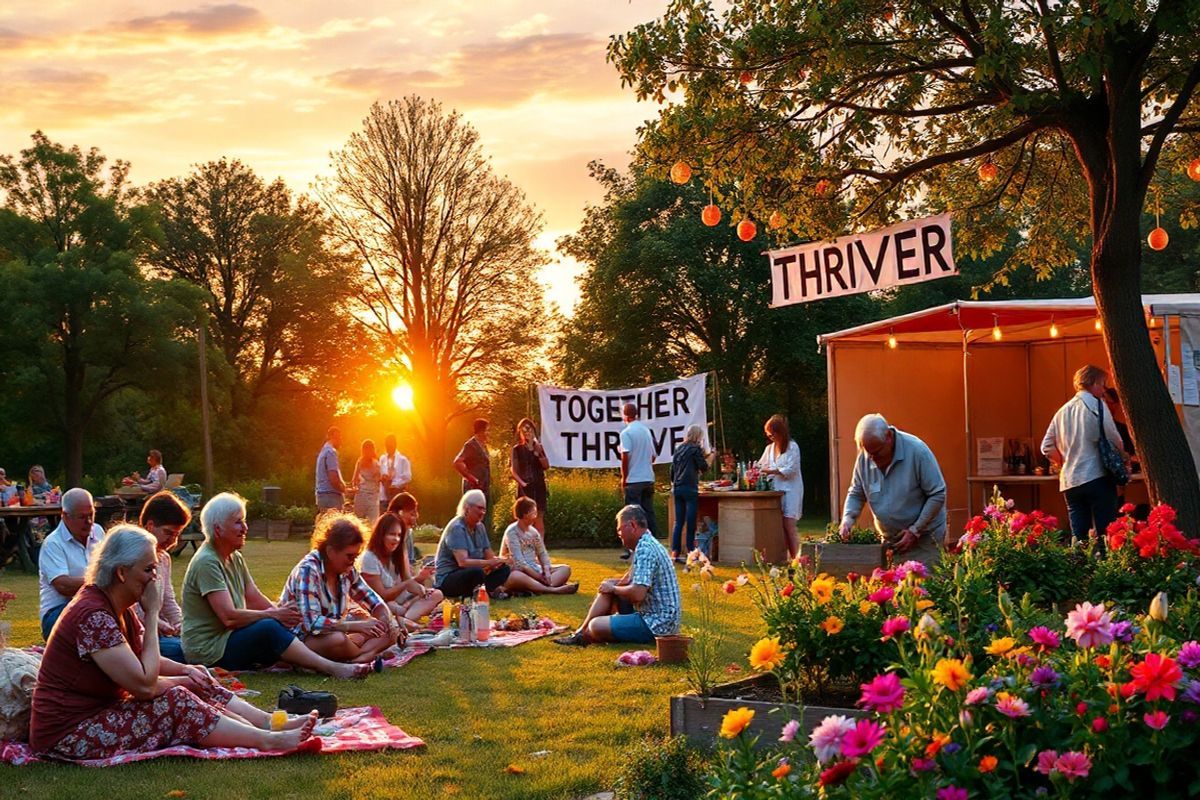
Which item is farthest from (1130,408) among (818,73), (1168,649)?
(1168,649)

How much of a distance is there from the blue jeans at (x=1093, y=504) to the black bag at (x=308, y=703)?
6394 millimetres

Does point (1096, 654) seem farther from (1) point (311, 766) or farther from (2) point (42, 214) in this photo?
(2) point (42, 214)

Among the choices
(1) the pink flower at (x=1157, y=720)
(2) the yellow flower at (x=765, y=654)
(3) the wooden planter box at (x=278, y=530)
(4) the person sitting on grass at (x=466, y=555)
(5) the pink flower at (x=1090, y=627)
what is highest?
(5) the pink flower at (x=1090, y=627)

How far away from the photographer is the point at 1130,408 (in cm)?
877

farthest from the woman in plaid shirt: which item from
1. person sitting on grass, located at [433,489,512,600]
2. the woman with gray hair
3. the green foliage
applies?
the woman with gray hair

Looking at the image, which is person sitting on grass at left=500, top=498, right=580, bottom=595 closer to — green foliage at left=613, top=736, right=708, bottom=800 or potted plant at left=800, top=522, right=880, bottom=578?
potted plant at left=800, top=522, right=880, bottom=578

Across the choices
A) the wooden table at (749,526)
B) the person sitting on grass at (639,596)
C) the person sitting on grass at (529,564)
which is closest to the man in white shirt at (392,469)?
the wooden table at (749,526)

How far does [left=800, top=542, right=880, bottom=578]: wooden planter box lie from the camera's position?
955cm

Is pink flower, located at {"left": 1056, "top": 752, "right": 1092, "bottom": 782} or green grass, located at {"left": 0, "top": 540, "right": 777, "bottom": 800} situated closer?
pink flower, located at {"left": 1056, "top": 752, "right": 1092, "bottom": 782}

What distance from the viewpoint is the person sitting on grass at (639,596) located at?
9148 millimetres

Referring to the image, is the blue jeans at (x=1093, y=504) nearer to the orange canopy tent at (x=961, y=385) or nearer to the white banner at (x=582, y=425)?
the orange canopy tent at (x=961, y=385)

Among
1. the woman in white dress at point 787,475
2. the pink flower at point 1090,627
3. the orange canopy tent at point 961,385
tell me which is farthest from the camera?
the orange canopy tent at point 961,385

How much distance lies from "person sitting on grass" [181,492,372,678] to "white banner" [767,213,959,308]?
4295 millimetres

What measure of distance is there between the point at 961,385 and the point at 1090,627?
52.4 ft
